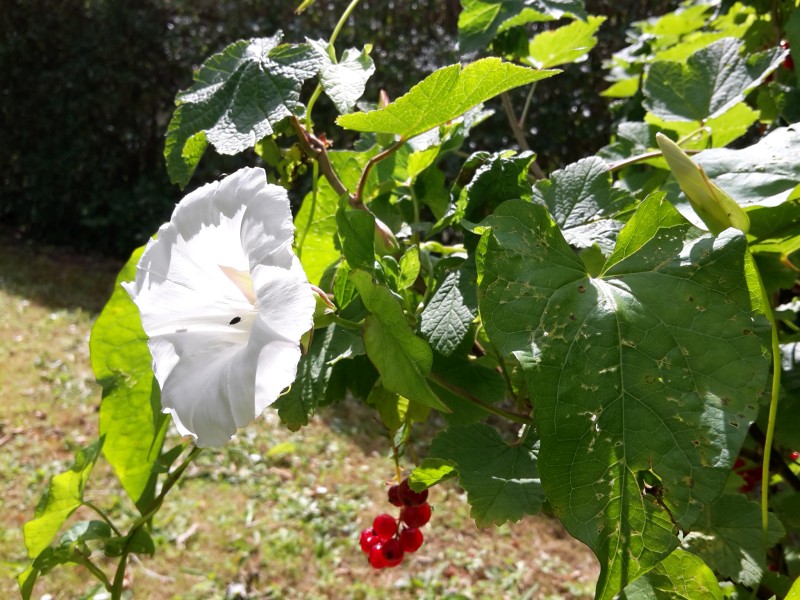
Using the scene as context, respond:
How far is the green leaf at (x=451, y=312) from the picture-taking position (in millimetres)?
518

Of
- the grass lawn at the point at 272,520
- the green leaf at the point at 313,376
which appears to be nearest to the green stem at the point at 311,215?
the green leaf at the point at 313,376

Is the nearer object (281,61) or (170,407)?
(170,407)

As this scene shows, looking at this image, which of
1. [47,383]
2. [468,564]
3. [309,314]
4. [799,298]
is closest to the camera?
[309,314]

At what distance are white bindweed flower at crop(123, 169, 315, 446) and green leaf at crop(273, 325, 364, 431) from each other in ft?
0.26

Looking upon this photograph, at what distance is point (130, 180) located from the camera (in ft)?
18.6

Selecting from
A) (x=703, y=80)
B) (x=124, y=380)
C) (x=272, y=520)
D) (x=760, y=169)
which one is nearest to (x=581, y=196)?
(x=760, y=169)

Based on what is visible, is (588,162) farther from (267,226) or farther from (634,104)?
(634,104)

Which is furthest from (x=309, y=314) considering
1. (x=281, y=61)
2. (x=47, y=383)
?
(x=47, y=383)

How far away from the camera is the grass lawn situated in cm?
246

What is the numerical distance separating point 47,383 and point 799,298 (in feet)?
11.5

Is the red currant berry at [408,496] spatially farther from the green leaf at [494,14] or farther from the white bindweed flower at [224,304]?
the green leaf at [494,14]

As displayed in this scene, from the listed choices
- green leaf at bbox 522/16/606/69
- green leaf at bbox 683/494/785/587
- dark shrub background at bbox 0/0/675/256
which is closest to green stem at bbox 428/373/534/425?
green leaf at bbox 683/494/785/587

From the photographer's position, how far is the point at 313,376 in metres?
0.56

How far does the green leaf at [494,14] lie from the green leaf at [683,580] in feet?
2.03
